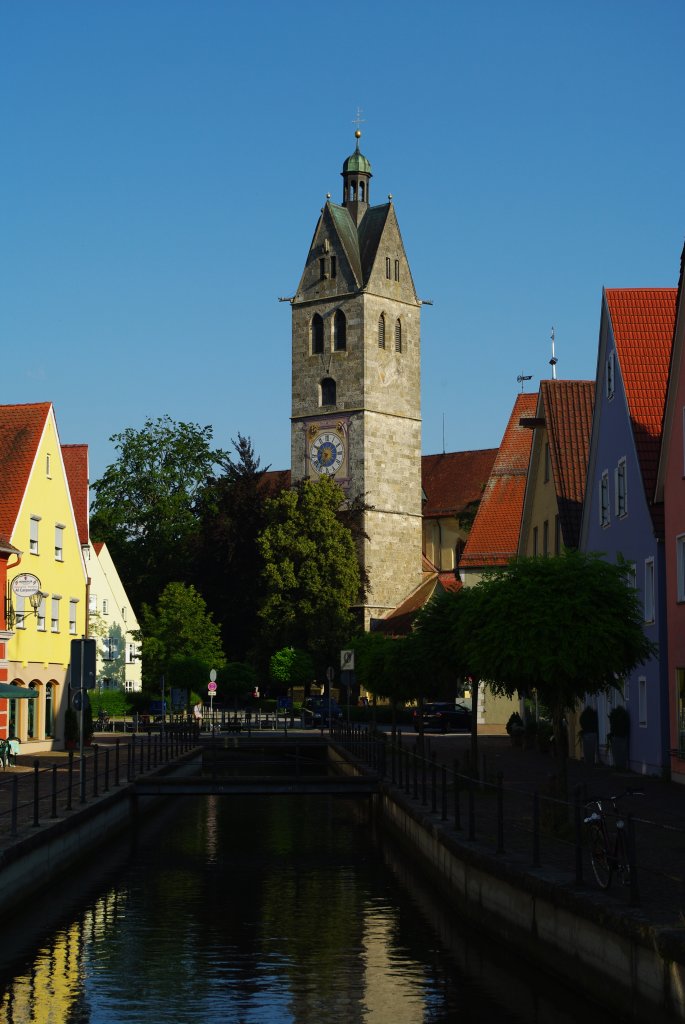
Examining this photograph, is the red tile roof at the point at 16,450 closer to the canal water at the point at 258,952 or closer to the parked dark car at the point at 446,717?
the canal water at the point at 258,952

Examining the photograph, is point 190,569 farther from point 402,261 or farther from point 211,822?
point 211,822

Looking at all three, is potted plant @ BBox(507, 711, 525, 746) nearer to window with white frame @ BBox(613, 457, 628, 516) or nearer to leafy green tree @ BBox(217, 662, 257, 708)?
window with white frame @ BBox(613, 457, 628, 516)

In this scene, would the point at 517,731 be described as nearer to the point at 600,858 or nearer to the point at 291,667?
the point at 291,667

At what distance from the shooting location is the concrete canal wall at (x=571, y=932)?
11492mm

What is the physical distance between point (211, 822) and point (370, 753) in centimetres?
663

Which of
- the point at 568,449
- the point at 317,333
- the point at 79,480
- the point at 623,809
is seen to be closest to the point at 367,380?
the point at 317,333

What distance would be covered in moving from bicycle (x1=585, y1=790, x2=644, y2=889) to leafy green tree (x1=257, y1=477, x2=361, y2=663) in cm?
7073

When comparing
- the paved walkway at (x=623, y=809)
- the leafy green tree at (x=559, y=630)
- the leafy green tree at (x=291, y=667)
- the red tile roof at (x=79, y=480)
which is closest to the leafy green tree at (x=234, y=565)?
Result: the leafy green tree at (x=291, y=667)

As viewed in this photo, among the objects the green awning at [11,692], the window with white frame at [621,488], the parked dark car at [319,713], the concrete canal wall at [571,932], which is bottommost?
the concrete canal wall at [571,932]

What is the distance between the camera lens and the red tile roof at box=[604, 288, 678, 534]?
35031 mm

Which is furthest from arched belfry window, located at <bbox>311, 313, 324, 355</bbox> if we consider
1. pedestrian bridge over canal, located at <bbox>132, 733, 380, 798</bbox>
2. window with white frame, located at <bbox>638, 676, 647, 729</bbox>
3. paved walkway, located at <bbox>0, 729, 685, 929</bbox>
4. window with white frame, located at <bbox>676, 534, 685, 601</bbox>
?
window with white frame, located at <bbox>676, 534, 685, 601</bbox>

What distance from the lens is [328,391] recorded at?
98.2m

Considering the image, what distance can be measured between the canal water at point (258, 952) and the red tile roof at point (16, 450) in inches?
831

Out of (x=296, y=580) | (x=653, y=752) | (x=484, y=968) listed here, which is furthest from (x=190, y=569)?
(x=484, y=968)
